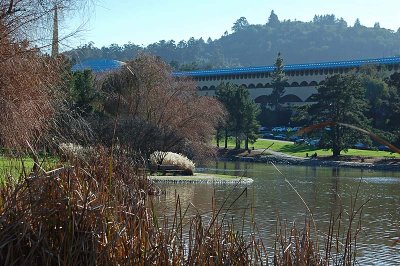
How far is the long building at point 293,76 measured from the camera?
302 feet

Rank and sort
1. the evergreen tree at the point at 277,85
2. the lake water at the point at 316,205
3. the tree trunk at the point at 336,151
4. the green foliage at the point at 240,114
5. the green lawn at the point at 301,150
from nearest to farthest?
1. the lake water at the point at 316,205
2. the tree trunk at the point at 336,151
3. the green lawn at the point at 301,150
4. the green foliage at the point at 240,114
5. the evergreen tree at the point at 277,85

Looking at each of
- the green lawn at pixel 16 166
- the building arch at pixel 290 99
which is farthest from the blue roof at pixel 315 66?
the green lawn at pixel 16 166

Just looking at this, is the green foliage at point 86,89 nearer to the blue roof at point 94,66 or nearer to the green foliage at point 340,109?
the blue roof at point 94,66

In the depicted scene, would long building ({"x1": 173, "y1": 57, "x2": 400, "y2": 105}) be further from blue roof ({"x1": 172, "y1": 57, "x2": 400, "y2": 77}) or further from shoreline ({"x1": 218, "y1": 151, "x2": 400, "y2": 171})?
shoreline ({"x1": 218, "y1": 151, "x2": 400, "y2": 171})

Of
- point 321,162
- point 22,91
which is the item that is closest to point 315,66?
point 321,162

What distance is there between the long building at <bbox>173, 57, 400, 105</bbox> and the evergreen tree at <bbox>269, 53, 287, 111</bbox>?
1245 mm

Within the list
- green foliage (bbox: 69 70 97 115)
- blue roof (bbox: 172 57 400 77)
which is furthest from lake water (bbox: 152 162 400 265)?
blue roof (bbox: 172 57 400 77)

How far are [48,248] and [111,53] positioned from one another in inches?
6656

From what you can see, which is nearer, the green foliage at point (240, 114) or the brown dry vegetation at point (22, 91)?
the brown dry vegetation at point (22, 91)

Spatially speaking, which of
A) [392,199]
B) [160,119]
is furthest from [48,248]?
[160,119]

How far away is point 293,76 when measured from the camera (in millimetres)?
98375

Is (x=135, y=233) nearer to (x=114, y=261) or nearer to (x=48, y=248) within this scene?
(x=114, y=261)

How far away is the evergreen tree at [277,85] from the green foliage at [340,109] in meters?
33.7

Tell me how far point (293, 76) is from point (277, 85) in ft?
14.5
